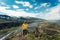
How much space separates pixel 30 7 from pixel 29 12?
20 cm

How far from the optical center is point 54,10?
26.6 feet

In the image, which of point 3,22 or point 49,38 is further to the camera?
point 3,22

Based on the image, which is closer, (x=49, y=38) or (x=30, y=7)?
(x=49, y=38)

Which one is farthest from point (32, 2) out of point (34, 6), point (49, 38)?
point (49, 38)

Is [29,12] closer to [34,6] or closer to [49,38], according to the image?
[34,6]

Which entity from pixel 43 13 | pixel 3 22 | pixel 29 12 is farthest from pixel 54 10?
pixel 3 22

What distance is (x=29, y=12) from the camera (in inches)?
325

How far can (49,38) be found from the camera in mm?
7715

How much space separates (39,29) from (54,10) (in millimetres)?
A: 892

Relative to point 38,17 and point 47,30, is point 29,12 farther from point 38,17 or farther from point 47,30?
point 47,30

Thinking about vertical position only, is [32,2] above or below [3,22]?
above

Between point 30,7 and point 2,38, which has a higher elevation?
point 30,7

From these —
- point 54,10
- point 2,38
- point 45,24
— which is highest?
point 54,10

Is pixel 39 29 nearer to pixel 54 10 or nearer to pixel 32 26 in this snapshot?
pixel 32 26
